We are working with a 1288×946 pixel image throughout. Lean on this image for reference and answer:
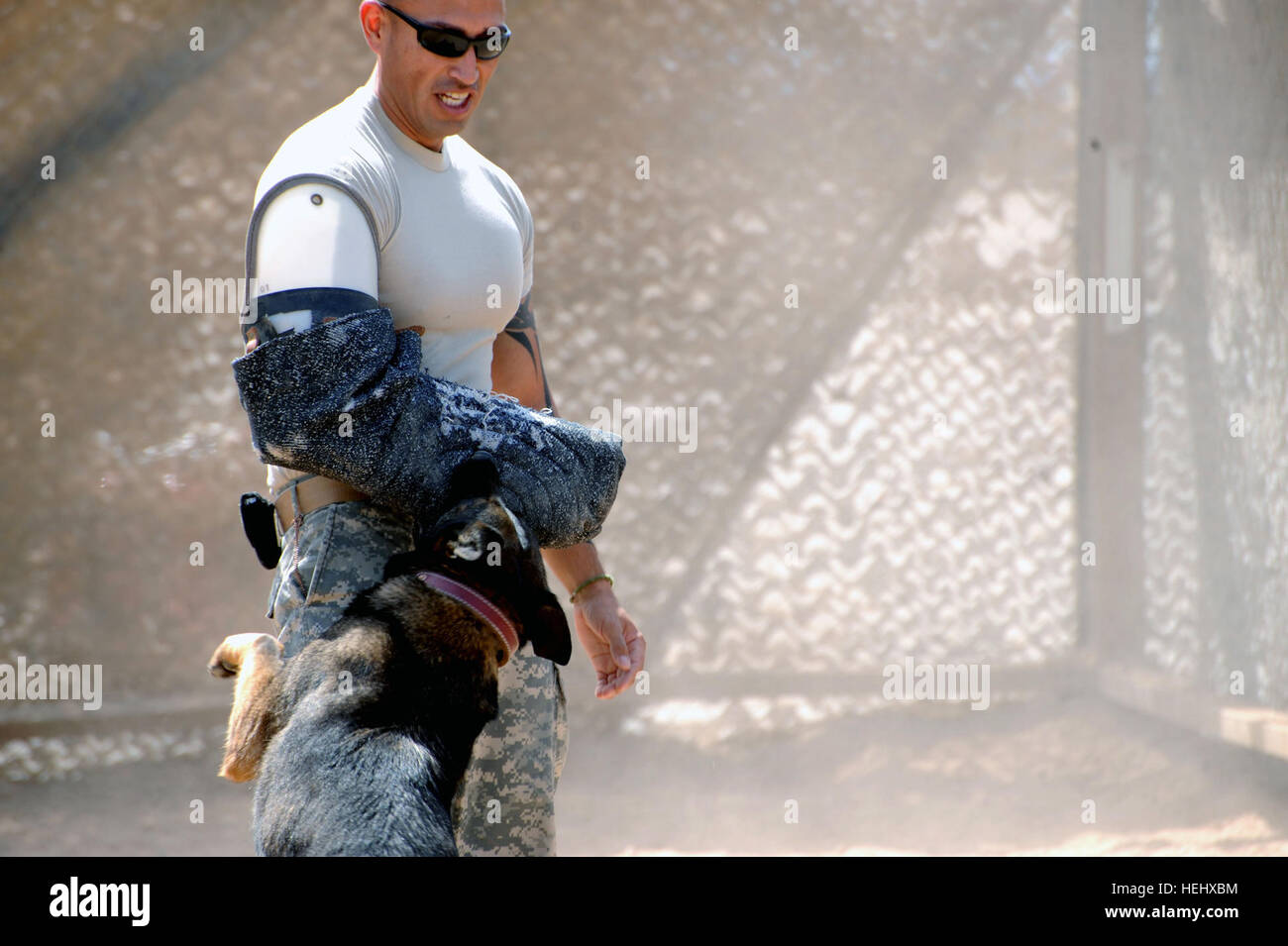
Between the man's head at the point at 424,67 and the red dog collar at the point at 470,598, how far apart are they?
626 millimetres

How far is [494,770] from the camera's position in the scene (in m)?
1.63

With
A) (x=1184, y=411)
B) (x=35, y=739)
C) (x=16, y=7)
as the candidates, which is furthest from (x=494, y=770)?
(x=16, y=7)

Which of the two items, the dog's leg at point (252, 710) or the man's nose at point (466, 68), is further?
the man's nose at point (466, 68)

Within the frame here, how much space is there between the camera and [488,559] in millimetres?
1242

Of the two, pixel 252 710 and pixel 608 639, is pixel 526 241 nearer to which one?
pixel 608 639

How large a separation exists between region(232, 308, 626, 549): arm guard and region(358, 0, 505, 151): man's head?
360mm

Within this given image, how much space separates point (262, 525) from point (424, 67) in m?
0.70

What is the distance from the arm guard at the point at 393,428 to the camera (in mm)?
1170

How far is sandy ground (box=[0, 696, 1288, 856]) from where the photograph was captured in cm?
353
